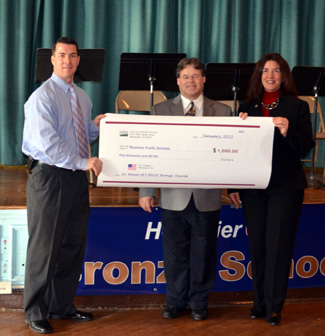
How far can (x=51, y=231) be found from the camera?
2.93 metres

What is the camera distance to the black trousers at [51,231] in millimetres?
2891

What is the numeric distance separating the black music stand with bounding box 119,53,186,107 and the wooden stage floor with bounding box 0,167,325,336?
136 cm

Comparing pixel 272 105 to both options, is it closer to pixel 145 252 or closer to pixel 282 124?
pixel 282 124

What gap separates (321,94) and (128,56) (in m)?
1.96

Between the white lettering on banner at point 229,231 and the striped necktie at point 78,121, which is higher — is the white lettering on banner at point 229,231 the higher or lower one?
the lower one

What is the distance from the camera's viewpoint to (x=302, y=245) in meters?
3.66

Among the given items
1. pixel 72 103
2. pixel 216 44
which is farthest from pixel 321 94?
pixel 72 103

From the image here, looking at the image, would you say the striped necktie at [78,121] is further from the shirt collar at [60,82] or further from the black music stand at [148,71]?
the black music stand at [148,71]

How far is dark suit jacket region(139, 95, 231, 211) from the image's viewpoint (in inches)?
120

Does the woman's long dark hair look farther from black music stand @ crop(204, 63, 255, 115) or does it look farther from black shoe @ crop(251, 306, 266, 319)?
black music stand @ crop(204, 63, 255, 115)

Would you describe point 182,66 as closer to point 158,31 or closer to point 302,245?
point 302,245

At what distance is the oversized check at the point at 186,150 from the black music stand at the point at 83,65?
177cm

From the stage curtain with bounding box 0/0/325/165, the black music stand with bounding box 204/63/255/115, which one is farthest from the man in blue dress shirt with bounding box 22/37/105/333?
the stage curtain with bounding box 0/0/325/165

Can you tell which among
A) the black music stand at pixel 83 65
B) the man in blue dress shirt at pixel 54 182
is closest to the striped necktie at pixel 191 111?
the man in blue dress shirt at pixel 54 182
